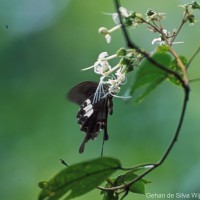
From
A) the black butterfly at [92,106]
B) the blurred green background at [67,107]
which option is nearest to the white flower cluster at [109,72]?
the black butterfly at [92,106]

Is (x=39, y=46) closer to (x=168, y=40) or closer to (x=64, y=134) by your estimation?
(x=64, y=134)

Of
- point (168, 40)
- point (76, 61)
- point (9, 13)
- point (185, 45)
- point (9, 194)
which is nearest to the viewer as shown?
point (168, 40)

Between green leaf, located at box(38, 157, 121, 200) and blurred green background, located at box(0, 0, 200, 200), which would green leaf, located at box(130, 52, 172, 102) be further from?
blurred green background, located at box(0, 0, 200, 200)

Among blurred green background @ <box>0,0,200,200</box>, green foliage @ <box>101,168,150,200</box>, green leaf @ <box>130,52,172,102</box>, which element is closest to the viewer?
green leaf @ <box>130,52,172,102</box>

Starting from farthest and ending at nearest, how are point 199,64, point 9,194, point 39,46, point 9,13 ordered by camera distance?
point 9,13, point 39,46, point 9,194, point 199,64

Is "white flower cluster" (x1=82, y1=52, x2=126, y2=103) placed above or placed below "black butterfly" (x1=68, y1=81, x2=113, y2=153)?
above

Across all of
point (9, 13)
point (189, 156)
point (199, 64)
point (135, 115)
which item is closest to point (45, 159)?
point (135, 115)

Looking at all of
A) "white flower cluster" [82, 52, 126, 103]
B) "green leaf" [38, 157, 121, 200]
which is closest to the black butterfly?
"white flower cluster" [82, 52, 126, 103]

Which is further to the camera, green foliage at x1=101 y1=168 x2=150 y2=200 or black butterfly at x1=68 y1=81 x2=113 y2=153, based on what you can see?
black butterfly at x1=68 y1=81 x2=113 y2=153
